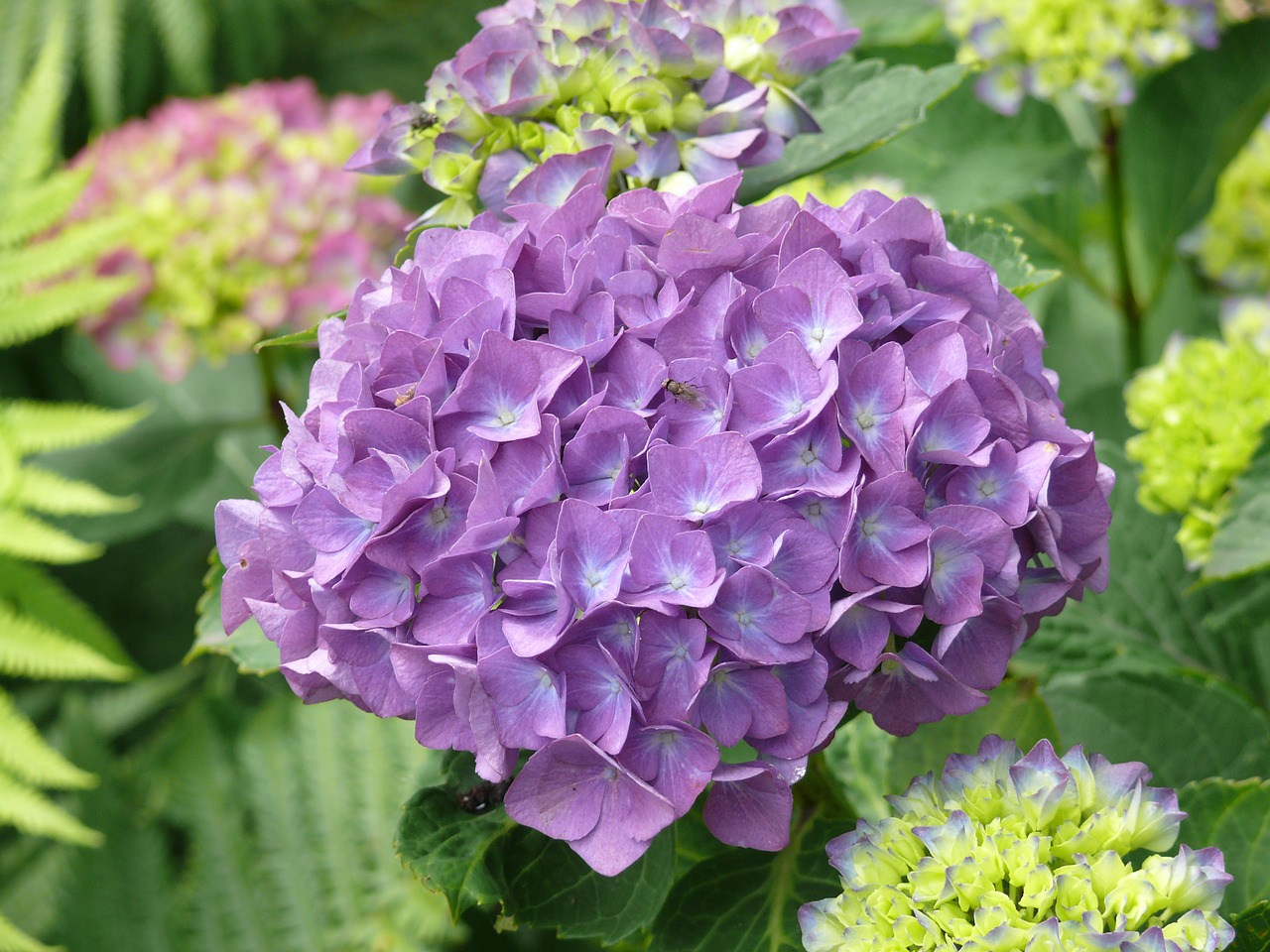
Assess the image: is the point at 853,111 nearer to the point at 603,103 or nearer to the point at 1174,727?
the point at 603,103

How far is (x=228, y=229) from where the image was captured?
4.02 feet

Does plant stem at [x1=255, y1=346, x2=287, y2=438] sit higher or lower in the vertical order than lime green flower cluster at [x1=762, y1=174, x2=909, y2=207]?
lower

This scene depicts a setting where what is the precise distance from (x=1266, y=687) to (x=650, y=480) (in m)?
0.63

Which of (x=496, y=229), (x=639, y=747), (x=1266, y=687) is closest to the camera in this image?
(x=639, y=747)

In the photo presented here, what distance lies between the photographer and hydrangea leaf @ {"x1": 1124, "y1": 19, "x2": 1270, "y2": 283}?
3.42ft

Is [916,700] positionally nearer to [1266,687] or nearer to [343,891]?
[1266,687]

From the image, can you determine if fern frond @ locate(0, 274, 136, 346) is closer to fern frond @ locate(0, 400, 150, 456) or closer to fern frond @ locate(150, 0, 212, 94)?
fern frond @ locate(0, 400, 150, 456)

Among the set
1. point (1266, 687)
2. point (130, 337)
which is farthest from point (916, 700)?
point (130, 337)

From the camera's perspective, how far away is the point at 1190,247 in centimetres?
125

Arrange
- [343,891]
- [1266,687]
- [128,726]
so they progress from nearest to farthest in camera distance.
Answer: [1266,687]
[343,891]
[128,726]

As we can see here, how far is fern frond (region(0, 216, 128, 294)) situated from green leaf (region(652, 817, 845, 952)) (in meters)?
0.99

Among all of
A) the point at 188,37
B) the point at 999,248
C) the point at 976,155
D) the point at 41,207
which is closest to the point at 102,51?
the point at 188,37

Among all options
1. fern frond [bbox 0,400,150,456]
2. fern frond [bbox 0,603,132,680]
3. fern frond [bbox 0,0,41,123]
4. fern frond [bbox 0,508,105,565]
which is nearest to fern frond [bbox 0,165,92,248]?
fern frond [bbox 0,400,150,456]

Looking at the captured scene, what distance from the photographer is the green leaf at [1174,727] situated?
677 millimetres
